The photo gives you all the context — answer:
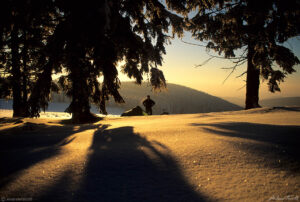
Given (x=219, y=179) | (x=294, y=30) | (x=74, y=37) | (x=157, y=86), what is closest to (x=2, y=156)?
(x=219, y=179)

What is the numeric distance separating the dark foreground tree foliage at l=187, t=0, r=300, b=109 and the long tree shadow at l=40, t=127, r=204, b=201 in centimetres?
491

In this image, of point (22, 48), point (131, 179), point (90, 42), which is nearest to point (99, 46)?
point (90, 42)

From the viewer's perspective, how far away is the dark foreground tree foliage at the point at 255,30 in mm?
5399

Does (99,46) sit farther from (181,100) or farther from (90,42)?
(181,100)

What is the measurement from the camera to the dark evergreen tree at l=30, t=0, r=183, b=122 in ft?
13.5

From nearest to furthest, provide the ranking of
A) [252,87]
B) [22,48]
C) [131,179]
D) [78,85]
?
[131,179], [78,85], [22,48], [252,87]

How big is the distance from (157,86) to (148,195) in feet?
19.9

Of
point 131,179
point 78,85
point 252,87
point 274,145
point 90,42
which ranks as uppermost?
point 90,42

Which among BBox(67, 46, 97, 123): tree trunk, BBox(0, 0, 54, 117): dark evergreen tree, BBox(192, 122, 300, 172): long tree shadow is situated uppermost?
BBox(0, 0, 54, 117): dark evergreen tree

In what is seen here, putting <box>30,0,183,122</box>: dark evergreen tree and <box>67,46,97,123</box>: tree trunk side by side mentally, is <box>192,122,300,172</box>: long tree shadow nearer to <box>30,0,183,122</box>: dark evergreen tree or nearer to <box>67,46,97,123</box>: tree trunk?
<box>30,0,183,122</box>: dark evergreen tree

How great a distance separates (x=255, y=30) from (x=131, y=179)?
757 cm

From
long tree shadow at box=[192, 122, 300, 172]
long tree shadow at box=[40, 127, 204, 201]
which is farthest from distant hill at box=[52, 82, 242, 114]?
long tree shadow at box=[40, 127, 204, 201]

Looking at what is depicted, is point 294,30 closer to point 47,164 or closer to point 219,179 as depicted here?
point 219,179

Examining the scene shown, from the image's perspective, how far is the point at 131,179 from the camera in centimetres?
124
